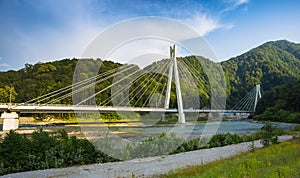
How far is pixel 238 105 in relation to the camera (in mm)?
97938

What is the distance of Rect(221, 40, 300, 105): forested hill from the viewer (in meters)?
108

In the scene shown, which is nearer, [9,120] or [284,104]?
[9,120]

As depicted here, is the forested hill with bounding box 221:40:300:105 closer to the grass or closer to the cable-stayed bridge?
the cable-stayed bridge

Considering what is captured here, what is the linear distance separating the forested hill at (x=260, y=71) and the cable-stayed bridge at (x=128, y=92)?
174ft

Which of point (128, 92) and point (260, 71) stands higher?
point (260, 71)

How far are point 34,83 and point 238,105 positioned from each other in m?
71.1

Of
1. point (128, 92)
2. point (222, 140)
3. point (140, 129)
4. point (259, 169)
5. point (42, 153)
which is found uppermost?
point (128, 92)

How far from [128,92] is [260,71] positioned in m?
84.9

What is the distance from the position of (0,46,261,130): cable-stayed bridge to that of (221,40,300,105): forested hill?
5304 cm

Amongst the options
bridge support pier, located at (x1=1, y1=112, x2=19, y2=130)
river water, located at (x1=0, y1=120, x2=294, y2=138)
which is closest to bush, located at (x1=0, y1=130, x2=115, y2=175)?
river water, located at (x1=0, y1=120, x2=294, y2=138)

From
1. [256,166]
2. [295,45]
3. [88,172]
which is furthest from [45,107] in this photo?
[295,45]

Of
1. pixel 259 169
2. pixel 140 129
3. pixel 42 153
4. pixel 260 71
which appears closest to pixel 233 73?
pixel 260 71

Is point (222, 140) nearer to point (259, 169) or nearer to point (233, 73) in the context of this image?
point (259, 169)

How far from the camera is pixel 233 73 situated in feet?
381
